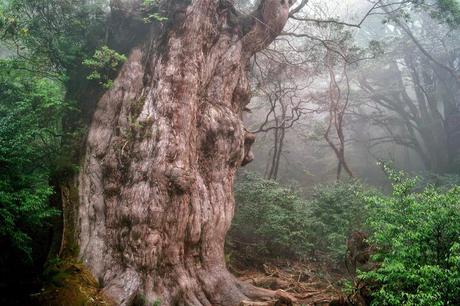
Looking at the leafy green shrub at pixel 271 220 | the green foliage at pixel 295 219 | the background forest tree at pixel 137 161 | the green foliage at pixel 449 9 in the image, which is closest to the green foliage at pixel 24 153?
the background forest tree at pixel 137 161

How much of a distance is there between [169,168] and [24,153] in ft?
7.52

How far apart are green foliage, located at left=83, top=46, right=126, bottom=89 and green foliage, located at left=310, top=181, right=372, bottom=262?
6.99m

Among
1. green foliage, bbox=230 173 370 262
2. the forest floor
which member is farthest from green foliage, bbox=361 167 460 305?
green foliage, bbox=230 173 370 262

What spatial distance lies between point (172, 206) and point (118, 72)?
3.76m

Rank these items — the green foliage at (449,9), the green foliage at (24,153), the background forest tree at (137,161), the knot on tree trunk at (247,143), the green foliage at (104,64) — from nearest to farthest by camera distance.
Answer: the green foliage at (24,153) → the background forest tree at (137,161) → the green foliage at (104,64) → the knot on tree trunk at (247,143) → the green foliage at (449,9)

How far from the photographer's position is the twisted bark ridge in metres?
5.69

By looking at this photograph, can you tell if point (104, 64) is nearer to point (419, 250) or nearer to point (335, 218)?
point (419, 250)

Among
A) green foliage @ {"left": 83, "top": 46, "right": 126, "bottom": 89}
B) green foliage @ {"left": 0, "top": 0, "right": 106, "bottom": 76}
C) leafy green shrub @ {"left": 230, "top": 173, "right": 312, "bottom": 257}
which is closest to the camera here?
green foliage @ {"left": 83, "top": 46, "right": 126, "bottom": 89}

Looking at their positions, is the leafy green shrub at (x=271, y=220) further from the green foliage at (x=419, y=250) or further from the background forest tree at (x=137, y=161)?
the green foliage at (x=419, y=250)

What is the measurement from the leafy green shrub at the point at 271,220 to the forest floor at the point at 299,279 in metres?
0.61

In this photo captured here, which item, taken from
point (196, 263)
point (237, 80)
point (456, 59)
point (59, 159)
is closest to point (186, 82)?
point (237, 80)

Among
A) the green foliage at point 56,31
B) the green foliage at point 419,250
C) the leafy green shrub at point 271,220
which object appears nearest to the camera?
the green foliage at point 419,250

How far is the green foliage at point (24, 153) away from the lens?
15.9ft

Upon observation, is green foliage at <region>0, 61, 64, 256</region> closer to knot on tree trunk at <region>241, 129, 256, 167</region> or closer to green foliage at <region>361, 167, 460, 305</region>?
knot on tree trunk at <region>241, 129, 256, 167</region>
